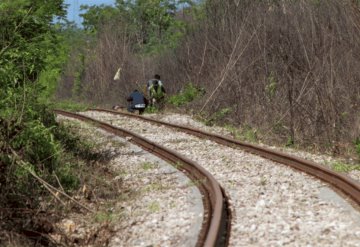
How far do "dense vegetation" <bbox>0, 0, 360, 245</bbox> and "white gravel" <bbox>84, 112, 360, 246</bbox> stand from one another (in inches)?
101

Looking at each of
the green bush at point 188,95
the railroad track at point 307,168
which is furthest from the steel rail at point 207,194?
the green bush at point 188,95

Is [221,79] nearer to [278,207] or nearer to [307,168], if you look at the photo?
[307,168]

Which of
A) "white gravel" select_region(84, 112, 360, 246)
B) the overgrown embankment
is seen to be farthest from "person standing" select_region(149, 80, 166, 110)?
"white gravel" select_region(84, 112, 360, 246)

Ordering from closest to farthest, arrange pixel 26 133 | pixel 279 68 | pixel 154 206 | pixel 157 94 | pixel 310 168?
1. pixel 154 206
2. pixel 26 133
3. pixel 310 168
4. pixel 279 68
5. pixel 157 94

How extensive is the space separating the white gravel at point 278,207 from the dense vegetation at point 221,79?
2559 mm

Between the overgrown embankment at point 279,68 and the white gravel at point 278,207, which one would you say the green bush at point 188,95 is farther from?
the white gravel at point 278,207

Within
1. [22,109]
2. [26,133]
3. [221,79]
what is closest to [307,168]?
[26,133]

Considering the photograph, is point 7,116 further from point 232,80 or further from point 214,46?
point 214,46

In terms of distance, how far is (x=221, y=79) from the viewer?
70.2 ft

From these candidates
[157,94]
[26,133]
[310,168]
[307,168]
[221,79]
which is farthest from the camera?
[157,94]

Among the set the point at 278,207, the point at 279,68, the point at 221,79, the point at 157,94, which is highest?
the point at 279,68

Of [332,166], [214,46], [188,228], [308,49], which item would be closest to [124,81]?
[214,46]

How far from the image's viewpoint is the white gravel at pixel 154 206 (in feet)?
21.1

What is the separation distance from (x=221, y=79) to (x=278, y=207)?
46.9 feet
